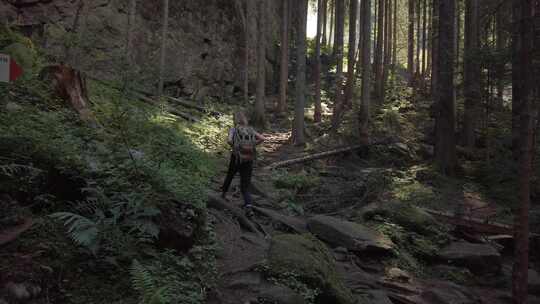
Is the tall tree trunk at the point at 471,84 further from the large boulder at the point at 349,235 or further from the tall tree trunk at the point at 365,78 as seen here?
the large boulder at the point at 349,235

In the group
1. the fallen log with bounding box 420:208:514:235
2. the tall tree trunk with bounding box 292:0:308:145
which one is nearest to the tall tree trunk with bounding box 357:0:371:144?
the tall tree trunk with bounding box 292:0:308:145

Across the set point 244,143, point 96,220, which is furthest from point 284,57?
point 96,220

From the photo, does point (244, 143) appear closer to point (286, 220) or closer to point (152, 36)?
point (286, 220)

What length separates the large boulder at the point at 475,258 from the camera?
26.1ft

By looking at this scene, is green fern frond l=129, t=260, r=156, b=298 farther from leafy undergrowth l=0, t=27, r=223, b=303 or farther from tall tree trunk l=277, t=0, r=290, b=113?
tall tree trunk l=277, t=0, r=290, b=113

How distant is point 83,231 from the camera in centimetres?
391

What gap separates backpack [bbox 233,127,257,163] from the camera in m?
7.51

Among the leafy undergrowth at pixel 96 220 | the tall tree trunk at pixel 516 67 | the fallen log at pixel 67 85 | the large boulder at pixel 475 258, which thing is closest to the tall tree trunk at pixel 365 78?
the tall tree trunk at pixel 516 67

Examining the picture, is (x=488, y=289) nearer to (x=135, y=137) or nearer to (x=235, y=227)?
(x=235, y=227)

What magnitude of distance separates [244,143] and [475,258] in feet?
16.2

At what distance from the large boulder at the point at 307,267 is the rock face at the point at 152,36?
9684mm

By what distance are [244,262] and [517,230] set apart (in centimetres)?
502

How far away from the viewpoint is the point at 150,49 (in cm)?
2272

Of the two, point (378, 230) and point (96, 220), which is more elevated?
point (96, 220)
